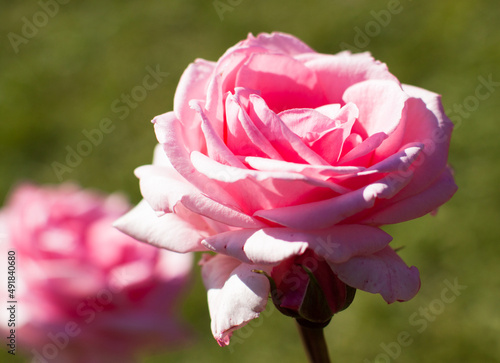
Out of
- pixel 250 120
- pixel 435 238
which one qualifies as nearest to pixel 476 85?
pixel 435 238

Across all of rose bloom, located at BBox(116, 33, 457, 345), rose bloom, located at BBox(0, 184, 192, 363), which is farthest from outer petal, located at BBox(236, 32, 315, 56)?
rose bloom, located at BBox(0, 184, 192, 363)

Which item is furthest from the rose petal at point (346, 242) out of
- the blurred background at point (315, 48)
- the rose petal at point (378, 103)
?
the blurred background at point (315, 48)

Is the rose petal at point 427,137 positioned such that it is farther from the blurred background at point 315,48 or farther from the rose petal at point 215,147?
the blurred background at point 315,48

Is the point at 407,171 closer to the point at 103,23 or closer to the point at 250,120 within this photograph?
the point at 250,120

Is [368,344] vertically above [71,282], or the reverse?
[71,282]

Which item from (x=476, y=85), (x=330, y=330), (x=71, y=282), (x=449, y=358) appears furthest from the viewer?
(x=476, y=85)

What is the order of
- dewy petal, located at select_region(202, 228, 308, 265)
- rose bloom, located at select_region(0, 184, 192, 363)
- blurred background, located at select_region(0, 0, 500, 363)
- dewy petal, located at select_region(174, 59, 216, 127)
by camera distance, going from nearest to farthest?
1. dewy petal, located at select_region(202, 228, 308, 265)
2. dewy petal, located at select_region(174, 59, 216, 127)
3. rose bloom, located at select_region(0, 184, 192, 363)
4. blurred background, located at select_region(0, 0, 500, 363)

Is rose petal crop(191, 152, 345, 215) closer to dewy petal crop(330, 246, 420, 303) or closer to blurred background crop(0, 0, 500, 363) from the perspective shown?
dewy petal crop(330, 246, 420, 303)

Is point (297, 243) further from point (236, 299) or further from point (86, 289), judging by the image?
point (86, 289)
